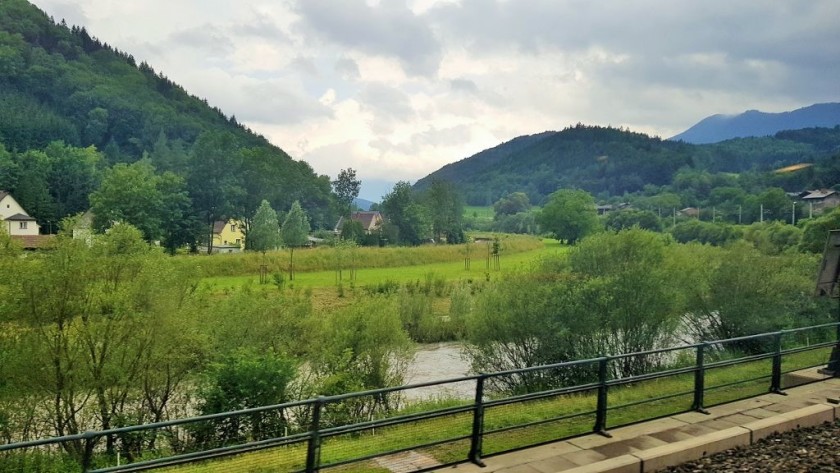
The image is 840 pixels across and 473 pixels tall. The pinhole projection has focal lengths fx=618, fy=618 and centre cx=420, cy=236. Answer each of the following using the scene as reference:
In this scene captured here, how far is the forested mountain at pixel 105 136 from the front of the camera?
279 feet

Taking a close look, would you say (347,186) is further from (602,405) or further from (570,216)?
(602,405)

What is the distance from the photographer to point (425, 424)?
9.77 metres

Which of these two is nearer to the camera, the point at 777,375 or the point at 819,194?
the point at 777,375

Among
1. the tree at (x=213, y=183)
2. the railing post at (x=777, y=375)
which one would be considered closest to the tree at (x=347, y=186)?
the tree at (x=213, y=183)

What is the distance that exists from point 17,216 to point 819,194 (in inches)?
4547

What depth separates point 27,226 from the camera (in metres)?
71.0

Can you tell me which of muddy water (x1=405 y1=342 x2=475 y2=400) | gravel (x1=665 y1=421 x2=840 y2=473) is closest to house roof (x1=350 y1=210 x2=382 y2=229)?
muddy water (x1=405 y1=342 x2=475 y2=400)

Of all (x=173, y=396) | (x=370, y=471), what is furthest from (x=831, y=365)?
(x=173, y=396)

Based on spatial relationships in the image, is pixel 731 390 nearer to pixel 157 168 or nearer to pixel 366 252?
pixel 366 252

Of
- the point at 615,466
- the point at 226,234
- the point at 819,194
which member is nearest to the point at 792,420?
the point at 615,466

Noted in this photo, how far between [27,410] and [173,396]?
3.28 metres

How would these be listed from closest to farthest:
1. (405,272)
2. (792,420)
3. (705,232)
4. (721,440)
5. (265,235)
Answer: (721,440) < (792,420) < (405,272) < (265,235) < (705,232)

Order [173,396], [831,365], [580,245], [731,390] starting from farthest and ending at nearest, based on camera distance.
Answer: [580,245]
[173,396]
[831,365]
[731,390]

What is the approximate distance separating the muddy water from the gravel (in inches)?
417
